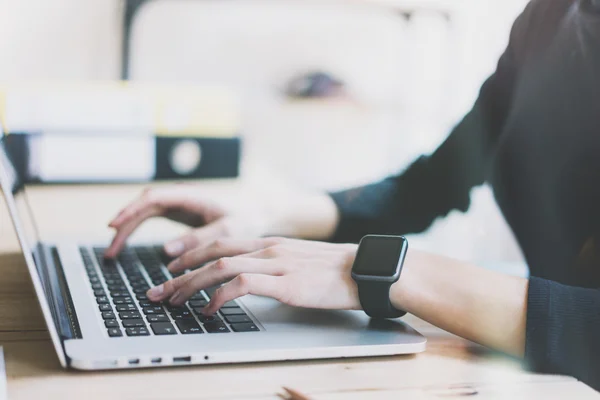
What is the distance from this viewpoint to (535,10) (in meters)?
0.72

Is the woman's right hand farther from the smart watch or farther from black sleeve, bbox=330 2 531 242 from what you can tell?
the smart watch

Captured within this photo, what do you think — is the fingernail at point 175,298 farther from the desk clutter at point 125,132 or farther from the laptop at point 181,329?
the desk clutter at point 125,132

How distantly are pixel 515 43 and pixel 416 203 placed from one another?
223 millimetres

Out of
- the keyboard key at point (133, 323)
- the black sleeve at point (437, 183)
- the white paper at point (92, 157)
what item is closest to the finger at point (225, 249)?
the keyboard key at point (133, 323)

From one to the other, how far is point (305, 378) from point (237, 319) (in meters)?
0.09

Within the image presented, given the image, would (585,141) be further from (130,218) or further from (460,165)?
(130,218)

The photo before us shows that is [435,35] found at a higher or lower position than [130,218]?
higher

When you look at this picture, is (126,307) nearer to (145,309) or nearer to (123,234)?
(145,309)

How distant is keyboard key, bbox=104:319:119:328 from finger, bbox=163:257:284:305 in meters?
0.05

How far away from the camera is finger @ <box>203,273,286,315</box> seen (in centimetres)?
47

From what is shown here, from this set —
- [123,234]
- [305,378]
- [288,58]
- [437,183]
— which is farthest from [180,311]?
[288,58]

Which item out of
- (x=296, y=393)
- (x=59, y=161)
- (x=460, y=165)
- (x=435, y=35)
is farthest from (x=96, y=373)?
(x=435, y=35)

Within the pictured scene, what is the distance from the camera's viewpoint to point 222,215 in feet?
2.45

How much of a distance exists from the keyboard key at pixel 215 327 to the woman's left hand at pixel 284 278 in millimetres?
11
